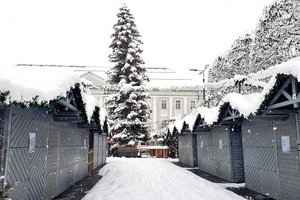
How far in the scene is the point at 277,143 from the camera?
964cm

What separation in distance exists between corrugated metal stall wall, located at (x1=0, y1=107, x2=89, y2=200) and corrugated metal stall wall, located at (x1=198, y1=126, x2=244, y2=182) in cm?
710

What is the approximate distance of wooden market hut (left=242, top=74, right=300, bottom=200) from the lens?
323 inches

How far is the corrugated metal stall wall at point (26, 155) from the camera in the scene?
6645 millimetres

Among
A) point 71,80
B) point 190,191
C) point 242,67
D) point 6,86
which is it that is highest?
point 242,67

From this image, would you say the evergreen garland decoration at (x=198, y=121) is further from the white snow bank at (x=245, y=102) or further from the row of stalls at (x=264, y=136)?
the white snow bank at (x=245, y=102)

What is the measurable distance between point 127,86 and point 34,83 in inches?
1065

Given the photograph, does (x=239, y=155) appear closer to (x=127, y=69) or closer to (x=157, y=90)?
(x=127, y=69)

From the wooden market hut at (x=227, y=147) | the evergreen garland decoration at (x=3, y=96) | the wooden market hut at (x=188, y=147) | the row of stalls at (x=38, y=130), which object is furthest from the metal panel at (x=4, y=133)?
the wooden market hut at (x=188, y=147)

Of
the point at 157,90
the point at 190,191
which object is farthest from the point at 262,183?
the point at 157,90

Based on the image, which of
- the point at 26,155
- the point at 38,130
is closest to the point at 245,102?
the point at 38,130

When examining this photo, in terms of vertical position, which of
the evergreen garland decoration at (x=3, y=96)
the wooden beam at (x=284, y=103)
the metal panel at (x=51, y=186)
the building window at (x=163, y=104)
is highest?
the building window at (x=163, y=104)

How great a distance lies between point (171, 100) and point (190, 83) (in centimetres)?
497

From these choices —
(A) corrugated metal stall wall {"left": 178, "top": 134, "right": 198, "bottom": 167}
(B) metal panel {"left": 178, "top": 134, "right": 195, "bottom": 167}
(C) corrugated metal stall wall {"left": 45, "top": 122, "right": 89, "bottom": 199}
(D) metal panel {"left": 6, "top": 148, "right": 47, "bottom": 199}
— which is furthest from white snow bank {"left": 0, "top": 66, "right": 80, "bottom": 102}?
(B) metal panel {"left": 178, "top": 134, "right": 195, "bottom": 167}

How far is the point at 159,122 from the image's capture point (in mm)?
53312
